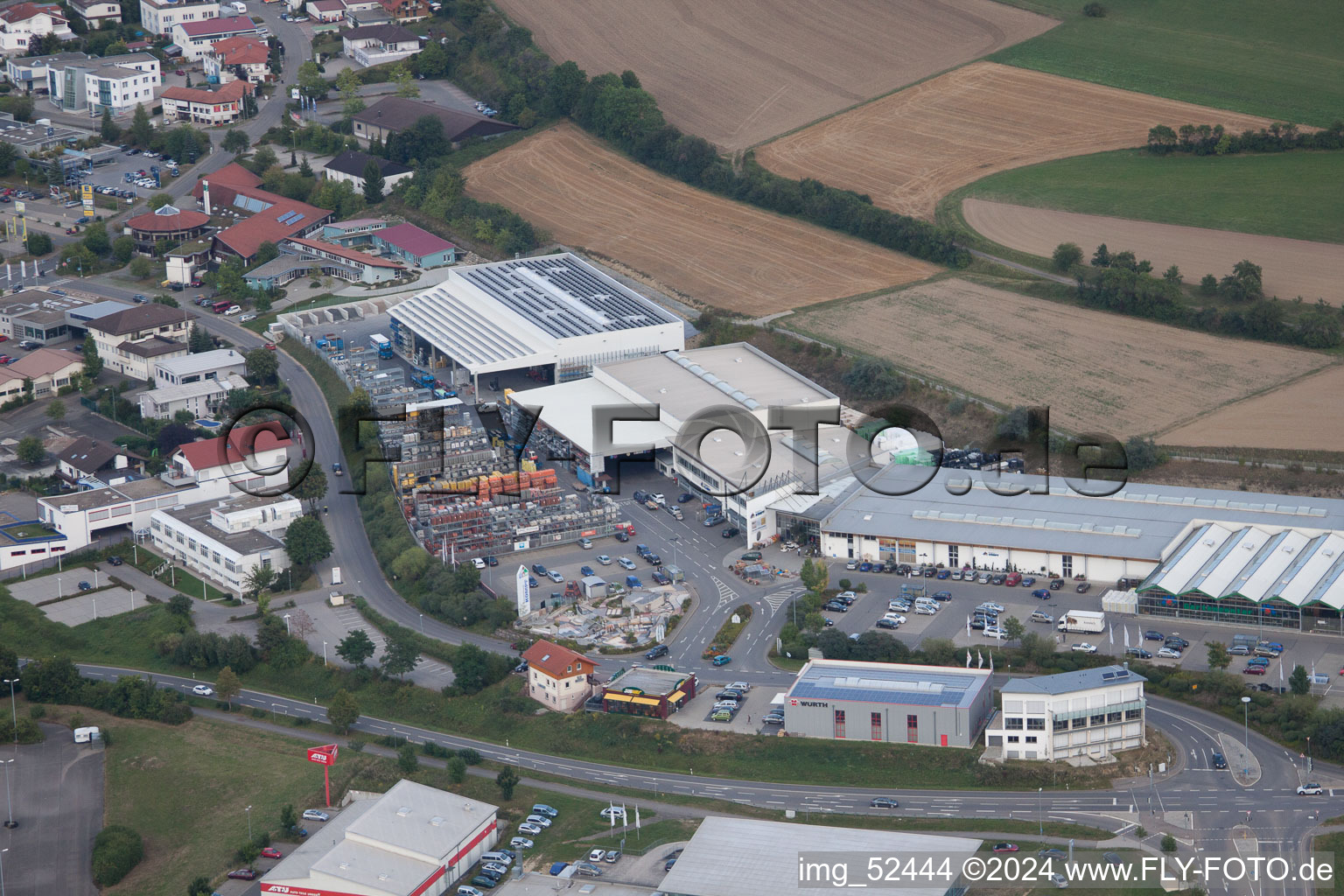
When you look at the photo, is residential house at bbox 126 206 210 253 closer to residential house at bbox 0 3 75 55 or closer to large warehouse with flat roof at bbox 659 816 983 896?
residential house at bbox 0 3 75 55

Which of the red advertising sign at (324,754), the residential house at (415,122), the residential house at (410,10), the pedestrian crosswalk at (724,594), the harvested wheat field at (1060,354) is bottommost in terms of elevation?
the red advertising sign at (324,754)

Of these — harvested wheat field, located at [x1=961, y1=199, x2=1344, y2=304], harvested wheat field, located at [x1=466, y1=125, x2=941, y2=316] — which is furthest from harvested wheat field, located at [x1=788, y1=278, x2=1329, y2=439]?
harvested wheat field, located at [x1=961, y1=199, x2=1344, y2=304]

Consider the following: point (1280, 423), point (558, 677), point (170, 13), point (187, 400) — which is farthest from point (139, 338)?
point (1280, 423)

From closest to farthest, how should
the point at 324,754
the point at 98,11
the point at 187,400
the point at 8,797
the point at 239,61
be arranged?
the point at 324,754 < the point at 8,797 < the point at 187,400 < the point at 239,61 < the point at 98,11

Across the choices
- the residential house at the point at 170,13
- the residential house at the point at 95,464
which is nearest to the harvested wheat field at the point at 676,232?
the residential house at the point at 95,464

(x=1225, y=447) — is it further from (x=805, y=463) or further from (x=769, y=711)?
(x=769, y=711)

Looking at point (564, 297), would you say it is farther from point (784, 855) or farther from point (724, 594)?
point (784, 855)

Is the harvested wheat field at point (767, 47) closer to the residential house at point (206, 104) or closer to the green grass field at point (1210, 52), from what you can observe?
the green grass field at point (1210, 52)
